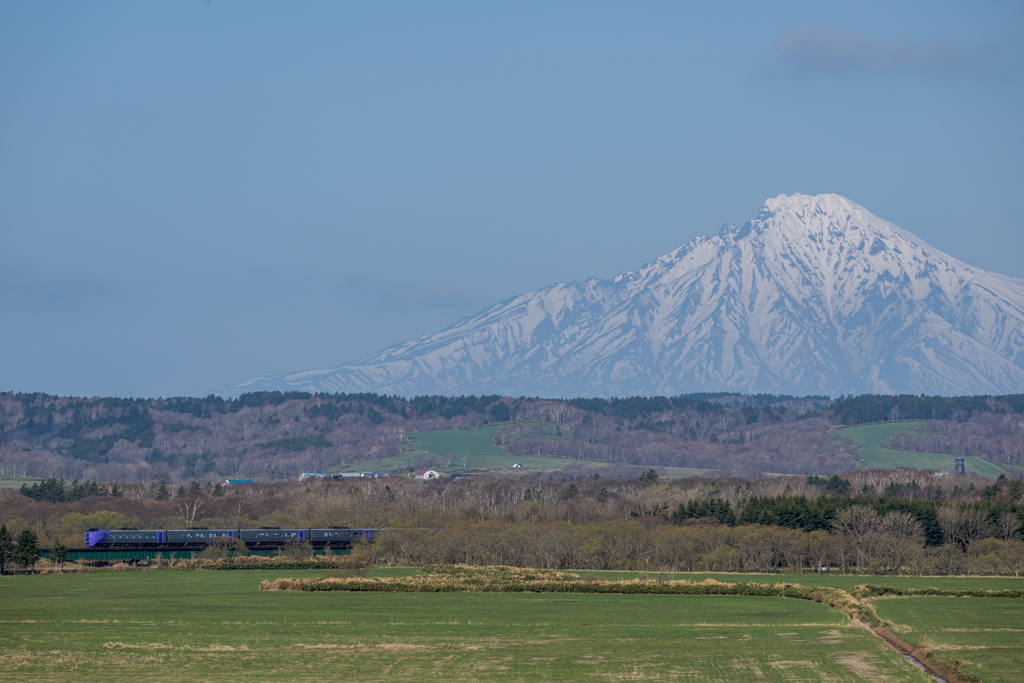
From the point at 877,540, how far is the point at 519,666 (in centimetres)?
9615

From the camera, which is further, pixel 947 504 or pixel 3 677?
pixel 947 504

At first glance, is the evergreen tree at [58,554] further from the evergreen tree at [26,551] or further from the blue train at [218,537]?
the blue train at [218,537]

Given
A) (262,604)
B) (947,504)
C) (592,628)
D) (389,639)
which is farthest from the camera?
(947,504)

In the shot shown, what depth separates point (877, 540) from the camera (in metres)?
147

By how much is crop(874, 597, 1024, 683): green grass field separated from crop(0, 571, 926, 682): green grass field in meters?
3.20

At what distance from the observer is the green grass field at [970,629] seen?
61812 millimetres

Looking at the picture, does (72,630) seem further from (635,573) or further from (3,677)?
(635,573)

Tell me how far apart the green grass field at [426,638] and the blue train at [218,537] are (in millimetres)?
54446

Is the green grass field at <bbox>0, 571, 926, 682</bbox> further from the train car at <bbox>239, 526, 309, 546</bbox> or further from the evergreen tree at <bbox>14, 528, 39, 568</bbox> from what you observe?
the train car at <bbox>239, 526, 309, 546</bbox>

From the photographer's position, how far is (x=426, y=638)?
240 feet

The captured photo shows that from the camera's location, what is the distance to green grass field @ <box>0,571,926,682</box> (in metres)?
59.2

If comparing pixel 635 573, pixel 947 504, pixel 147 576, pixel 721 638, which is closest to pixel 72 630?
pixel 721 638

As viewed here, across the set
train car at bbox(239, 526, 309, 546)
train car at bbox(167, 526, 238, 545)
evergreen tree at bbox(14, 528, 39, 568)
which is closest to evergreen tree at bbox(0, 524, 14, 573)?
evergreen tree at bbox(14, 528, 39, 568)

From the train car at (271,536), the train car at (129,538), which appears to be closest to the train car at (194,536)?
the train car at (129,538)
